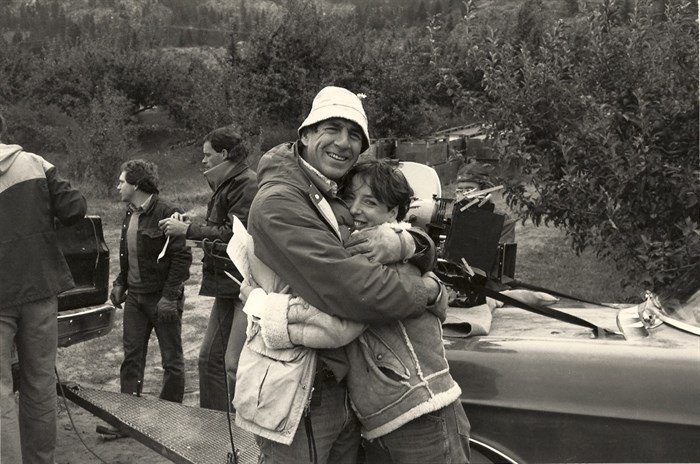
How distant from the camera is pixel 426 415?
2541 millimetres

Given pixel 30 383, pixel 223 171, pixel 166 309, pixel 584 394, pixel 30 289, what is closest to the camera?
pixel 584 394

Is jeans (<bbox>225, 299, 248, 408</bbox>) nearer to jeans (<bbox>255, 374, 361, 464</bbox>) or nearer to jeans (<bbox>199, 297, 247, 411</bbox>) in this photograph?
jeans (<bbox>199, 297, 247, 411</bbox>)

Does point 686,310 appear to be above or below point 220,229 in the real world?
above

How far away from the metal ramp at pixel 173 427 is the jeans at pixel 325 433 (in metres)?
1.09

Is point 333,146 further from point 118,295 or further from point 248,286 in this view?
point 118,295

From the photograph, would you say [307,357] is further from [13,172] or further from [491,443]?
[13,172]

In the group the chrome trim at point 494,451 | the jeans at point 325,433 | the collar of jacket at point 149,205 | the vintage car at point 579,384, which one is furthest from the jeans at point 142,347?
the jeans at point 325,433

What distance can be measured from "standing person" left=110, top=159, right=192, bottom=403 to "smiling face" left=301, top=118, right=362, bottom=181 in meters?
2.77

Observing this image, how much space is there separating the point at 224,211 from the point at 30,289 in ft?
4.06

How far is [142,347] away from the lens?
5484 millimetres

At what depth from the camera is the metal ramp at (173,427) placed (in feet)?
13.2

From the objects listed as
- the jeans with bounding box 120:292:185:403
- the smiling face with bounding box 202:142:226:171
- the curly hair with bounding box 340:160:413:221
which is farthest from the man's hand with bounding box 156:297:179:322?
the curly hair with bounding box 340:160:413:221

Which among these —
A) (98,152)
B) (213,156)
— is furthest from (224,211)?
(98,152)

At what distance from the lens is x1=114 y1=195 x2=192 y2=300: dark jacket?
17.2 ft
